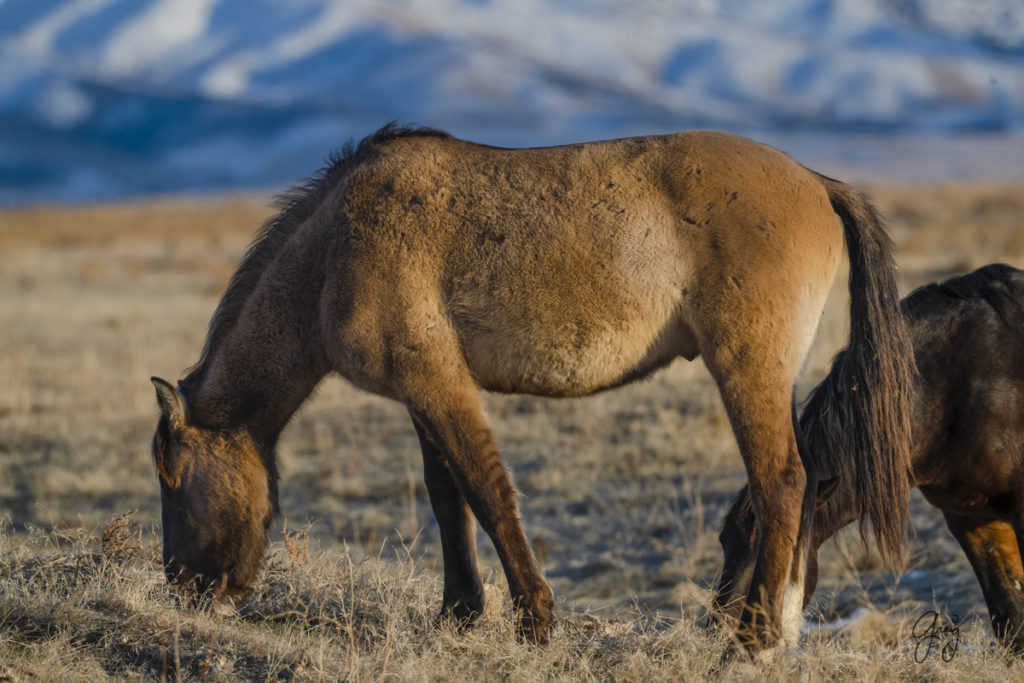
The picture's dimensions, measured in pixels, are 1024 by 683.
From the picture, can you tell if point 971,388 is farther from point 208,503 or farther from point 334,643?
point 208,503

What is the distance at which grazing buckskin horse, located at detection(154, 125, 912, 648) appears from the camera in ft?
15.4

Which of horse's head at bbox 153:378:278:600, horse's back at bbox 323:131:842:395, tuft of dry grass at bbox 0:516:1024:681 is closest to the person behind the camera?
tuft of dry grass at bbox 0:516:1024:681

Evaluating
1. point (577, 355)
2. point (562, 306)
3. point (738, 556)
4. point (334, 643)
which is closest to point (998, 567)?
point (738, 556)

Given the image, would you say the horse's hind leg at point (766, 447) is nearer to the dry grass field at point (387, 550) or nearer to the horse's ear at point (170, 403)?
the dry grass field at point (387, 550)

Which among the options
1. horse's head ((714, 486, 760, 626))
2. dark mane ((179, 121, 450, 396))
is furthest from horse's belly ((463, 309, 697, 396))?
dark mane ((179, 121, 450, 396))

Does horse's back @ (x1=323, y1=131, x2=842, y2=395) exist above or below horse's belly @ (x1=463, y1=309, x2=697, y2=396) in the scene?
above

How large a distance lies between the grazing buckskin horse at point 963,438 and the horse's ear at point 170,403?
8.96 ft

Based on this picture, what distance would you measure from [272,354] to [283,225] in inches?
25.7

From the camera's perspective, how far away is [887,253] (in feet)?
16.8

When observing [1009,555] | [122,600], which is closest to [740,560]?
[1009,555]

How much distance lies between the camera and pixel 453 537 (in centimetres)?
533

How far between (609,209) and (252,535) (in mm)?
2352

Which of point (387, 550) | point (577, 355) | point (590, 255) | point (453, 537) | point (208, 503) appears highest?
point (590, 255)

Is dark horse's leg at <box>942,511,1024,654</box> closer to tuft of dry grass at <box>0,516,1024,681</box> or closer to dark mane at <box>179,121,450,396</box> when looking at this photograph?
tuft of dry grass at <box>0,516,1024,681</box>
